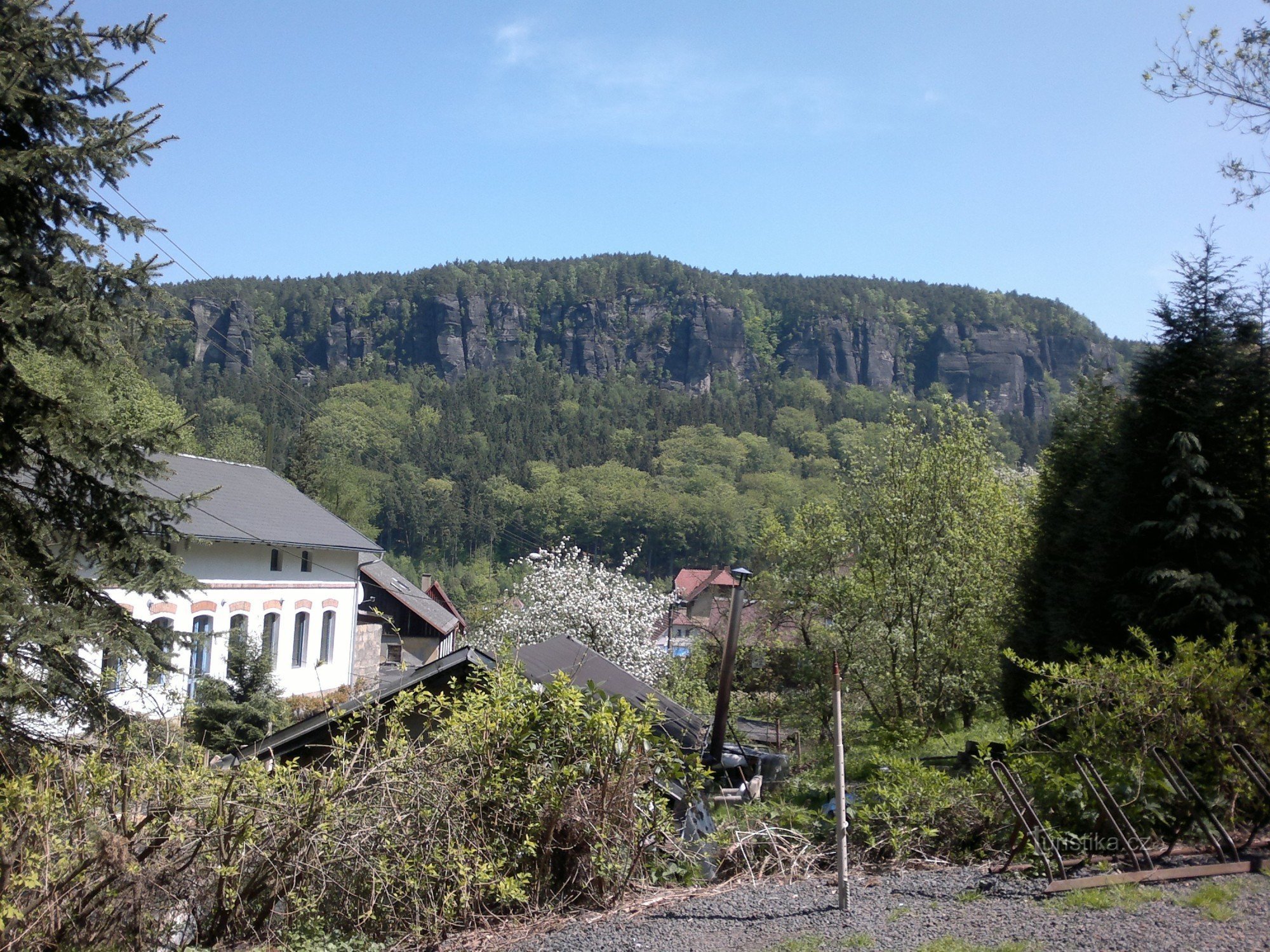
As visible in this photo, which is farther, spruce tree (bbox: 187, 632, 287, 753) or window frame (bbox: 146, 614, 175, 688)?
spruce tree (bbox: 187, 632, 287, 753)

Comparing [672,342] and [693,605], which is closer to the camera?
[693,605]

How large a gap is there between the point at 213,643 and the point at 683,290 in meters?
172

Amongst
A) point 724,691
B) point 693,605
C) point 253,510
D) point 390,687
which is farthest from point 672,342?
point 390,687

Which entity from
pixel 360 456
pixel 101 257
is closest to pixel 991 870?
pixel 101 257

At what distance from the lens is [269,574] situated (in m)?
26.4

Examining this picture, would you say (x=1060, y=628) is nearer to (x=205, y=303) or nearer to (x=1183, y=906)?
(x=1183, y=906)

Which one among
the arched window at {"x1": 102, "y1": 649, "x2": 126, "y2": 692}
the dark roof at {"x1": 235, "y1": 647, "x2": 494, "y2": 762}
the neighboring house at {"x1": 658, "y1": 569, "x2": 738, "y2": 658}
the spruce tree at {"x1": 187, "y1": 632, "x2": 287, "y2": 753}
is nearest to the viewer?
the arched window at {"x1": 102, "y1": 649, "x2": 126, "y2": 692}

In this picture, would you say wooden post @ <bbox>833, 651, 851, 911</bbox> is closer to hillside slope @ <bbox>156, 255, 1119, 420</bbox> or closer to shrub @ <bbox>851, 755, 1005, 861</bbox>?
shrub @ <bbox>851, 755, 1005, 861</bbox>

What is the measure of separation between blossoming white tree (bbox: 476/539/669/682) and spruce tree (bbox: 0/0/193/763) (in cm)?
1907

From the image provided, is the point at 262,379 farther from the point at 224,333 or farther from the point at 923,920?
the point at 923,920

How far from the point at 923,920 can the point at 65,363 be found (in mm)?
9150

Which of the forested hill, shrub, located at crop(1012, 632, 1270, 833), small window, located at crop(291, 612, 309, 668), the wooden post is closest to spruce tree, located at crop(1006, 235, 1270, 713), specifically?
shrub, located at crop(1012, 632, 1270, 833)

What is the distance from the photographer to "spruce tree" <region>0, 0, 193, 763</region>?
8.37m

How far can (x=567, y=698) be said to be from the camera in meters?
5.98
